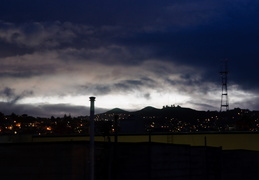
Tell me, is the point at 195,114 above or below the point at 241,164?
above

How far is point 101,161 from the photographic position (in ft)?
80.1

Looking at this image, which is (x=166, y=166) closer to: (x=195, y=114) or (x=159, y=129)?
(x=159, y=129)

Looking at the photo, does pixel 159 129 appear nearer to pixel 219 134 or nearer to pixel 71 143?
pixel 219 134

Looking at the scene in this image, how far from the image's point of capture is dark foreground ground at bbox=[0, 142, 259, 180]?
23.3 m

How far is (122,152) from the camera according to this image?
83.4 ft

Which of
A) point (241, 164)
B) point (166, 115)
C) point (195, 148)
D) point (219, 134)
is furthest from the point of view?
point (166, 115)

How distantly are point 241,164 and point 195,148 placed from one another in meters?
9.22

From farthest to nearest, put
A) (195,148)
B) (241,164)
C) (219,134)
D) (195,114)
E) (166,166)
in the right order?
(195,114)
(219,134)
(241,164)
(195,148)
(166,166)

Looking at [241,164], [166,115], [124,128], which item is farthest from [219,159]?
[166,115]

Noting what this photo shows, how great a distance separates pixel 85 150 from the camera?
2353 cm

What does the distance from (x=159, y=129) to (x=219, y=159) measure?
18488 millimetres

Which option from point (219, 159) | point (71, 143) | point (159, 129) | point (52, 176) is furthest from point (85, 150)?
point (159, 129)

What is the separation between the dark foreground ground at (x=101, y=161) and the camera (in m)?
23.3

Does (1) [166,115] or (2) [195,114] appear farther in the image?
(2) [195,114]
